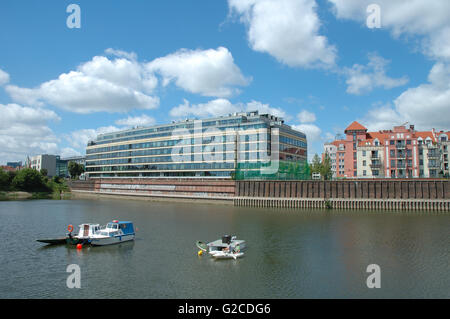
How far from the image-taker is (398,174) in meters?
117

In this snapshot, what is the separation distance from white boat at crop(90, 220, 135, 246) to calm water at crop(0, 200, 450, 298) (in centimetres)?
144

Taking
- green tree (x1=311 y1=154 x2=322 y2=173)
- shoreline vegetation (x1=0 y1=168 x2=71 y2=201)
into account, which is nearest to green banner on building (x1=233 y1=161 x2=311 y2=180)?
green tree (x1=311 y1=154 x2=322 y2=173)

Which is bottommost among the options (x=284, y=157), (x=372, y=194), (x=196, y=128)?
(x=372, y=194)

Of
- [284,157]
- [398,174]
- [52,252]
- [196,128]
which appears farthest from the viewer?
[196,128]

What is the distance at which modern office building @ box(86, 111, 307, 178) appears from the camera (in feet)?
417

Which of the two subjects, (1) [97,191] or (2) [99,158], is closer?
(1) [97,191]

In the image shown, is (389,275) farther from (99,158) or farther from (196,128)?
(99,158)

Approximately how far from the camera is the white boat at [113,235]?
48.8m

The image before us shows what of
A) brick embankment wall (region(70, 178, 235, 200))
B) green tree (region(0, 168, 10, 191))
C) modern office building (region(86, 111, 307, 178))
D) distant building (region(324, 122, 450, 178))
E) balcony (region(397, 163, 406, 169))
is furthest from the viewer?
green tree (region(0, 168, 10, 191))

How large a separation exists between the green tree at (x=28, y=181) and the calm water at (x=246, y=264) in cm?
11719

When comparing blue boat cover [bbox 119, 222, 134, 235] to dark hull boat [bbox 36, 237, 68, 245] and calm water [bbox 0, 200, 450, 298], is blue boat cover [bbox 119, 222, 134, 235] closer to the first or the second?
calm water [bbox 0, 200, 450, 298]
